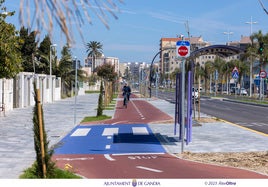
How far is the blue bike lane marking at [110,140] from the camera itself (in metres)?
14.3

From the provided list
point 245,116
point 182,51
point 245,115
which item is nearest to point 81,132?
point 182,51

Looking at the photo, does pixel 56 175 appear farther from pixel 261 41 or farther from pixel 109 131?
pixel 261 41

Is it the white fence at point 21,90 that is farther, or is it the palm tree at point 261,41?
the palm tree at point 261,41

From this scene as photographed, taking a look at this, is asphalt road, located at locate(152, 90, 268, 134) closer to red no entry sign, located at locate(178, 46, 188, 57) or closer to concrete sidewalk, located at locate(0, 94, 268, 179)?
concrete sidewalk, located at locate(0, 94, 268, 179)

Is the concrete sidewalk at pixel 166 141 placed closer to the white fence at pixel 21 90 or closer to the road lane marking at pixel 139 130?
the road lane marking at pixel 139 130

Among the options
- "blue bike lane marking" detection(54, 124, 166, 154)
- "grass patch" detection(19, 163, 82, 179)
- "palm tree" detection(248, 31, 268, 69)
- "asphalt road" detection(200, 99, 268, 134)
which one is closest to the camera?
"grass patch" detection(19, 163, 82, 179)

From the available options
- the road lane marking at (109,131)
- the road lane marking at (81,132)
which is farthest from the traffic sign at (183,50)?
the road lane marking at (81,132)

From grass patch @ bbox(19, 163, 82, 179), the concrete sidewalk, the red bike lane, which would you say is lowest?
the concrete sidewalk

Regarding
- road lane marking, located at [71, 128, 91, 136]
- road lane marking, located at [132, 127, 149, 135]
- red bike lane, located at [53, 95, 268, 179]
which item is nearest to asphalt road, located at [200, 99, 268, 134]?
road lane marking, located at [132, 127, 149, 135]

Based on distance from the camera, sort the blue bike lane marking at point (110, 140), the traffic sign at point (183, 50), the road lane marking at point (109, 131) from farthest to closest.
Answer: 1. the road lane marking at point (109, 131)
2. the blue bike lane marking at point (110, 140)
3. the traffic sign at point (183, 50)

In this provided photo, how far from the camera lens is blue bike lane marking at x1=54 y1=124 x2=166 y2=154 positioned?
14.3 metres

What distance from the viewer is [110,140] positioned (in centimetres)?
1702

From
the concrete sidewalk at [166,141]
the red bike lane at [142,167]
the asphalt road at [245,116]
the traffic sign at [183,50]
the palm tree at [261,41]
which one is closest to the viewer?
the red bike lane at [142,167]

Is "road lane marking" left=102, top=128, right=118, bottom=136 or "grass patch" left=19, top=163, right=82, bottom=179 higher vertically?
"grass patch" left=19, top=163, right=82, bottom=179
